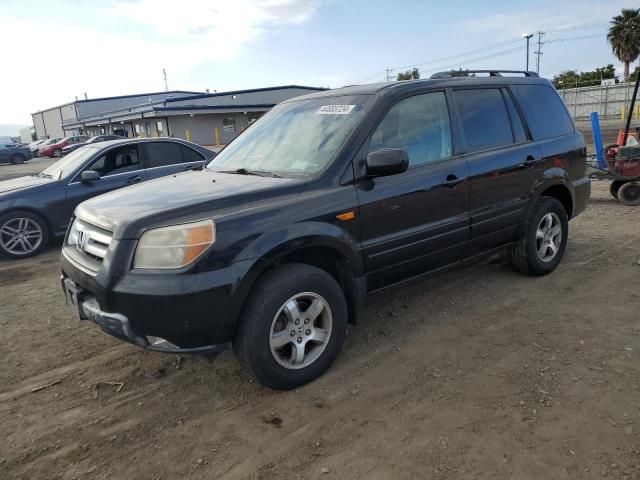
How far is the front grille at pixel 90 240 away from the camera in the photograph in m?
2.94

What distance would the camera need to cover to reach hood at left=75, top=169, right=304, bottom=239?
2.82m

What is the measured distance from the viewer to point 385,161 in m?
3.12

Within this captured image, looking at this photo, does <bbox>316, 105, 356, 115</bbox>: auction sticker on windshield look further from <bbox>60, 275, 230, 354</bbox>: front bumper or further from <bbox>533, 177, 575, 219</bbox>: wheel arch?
<bbox>533, 177, 575, 219</bbox>: wheel arch

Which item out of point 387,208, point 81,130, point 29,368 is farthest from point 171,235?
point 81,130

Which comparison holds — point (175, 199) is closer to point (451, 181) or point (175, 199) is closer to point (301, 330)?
point (301, 330)

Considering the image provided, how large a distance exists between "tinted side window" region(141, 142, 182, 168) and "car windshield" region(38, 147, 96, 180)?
0.79 m

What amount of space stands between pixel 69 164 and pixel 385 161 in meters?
6.10

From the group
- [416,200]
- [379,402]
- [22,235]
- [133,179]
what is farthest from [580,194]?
[22,235]

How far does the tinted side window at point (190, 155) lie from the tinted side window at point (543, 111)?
5337mm

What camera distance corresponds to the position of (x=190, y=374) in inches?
134

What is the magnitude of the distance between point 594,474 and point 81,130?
6377 centimetres

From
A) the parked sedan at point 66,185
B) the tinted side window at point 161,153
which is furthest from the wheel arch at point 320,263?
the tinted side window at point 161,153

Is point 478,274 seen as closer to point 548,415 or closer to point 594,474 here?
point 548,415

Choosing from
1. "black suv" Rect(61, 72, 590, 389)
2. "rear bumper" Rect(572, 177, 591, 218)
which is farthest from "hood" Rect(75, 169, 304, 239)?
"rear bumper" Rect(572, 177, 591, 218)
